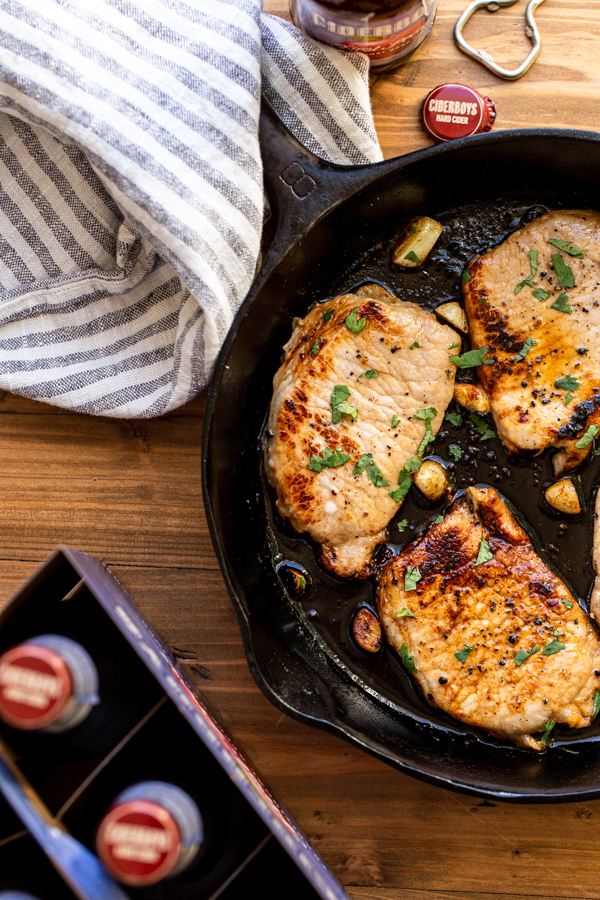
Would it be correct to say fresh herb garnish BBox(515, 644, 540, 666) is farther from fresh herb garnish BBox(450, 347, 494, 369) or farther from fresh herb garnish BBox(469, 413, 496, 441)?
fresh herb garnish BBox(450, 347, 494, 369)

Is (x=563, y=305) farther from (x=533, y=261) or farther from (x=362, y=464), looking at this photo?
(x=362, y=464)

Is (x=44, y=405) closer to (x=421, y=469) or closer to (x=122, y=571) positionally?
(x=122, y=571)

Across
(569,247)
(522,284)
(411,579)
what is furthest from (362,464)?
(569,247)

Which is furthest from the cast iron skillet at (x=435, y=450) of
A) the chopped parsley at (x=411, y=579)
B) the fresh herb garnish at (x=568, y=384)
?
the fresh herb garnish at (x=568, y=384)

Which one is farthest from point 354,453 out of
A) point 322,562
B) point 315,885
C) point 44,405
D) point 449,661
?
point 315,885

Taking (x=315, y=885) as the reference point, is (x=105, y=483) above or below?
above
